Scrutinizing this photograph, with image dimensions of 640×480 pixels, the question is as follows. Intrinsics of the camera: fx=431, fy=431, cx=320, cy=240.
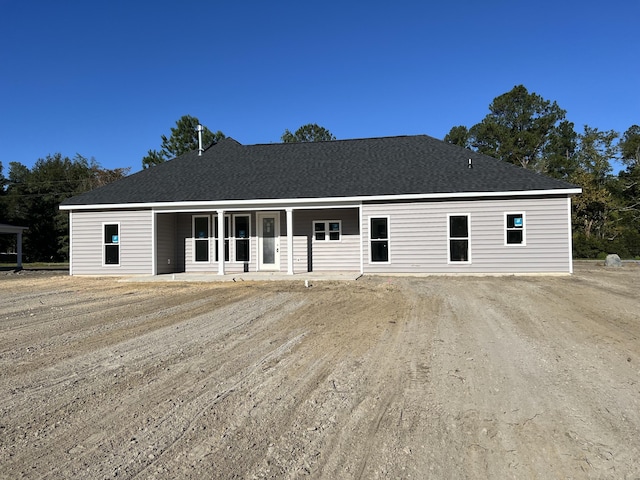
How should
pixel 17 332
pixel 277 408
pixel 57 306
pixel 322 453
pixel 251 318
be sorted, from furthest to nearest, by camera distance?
pixel 57 306 → pixel 251 318 → pixel 17 332 → pixel 277 408 → pixel 322 453

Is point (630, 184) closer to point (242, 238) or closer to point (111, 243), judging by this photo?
point (242, 238)

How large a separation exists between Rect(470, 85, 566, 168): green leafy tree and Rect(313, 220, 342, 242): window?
2827 cm

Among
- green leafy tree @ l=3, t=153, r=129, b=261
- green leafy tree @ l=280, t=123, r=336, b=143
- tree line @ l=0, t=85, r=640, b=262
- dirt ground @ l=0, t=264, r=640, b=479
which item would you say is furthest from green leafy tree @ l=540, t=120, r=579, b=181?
green leafy tree @ l=3, t=153, r=129, b=261

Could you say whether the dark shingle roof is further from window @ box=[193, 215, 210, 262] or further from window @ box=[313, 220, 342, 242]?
window @ box=[313, 220, 342, 242]

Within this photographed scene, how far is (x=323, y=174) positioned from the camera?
16.2 meters

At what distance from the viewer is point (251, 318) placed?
750 cm

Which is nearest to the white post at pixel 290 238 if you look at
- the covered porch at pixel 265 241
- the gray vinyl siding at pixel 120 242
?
the covered porch at pixel 265 241

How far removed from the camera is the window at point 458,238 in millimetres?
13922

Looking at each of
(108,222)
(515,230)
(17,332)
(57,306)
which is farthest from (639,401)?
(108,222)

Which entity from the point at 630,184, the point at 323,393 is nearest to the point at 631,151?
the point at 630,184

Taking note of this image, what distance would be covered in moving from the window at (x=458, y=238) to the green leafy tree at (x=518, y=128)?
2793 cm

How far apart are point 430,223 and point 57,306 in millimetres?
10548

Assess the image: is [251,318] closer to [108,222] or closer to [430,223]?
[430,223]

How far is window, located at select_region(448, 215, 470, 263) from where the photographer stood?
45.7 ft
